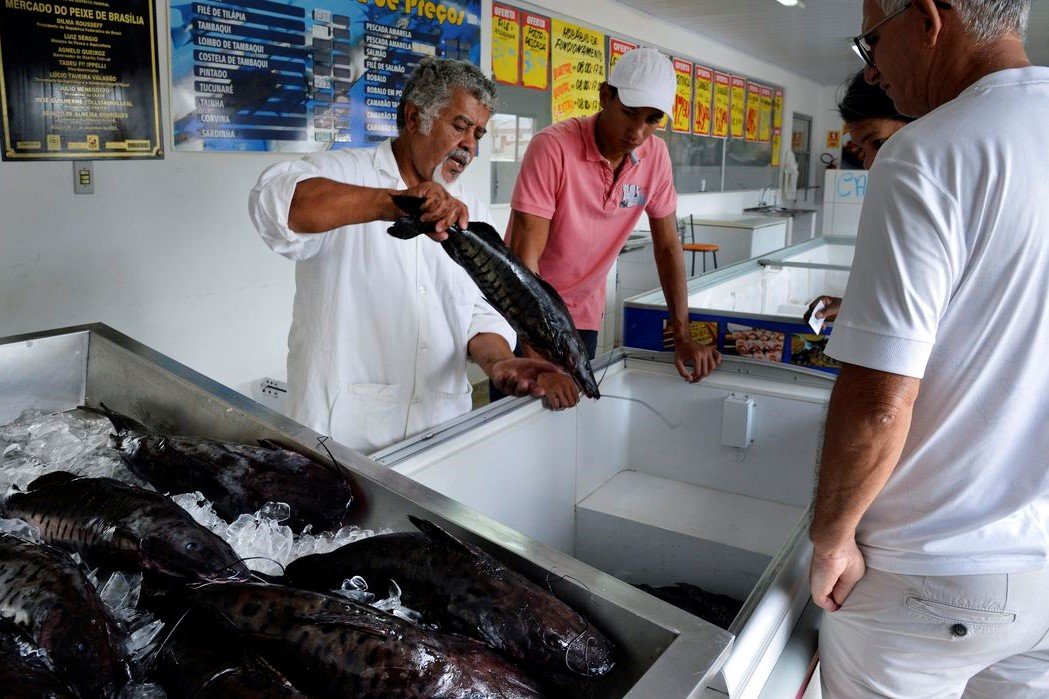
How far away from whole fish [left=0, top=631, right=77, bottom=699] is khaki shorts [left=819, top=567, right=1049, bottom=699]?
1.15m

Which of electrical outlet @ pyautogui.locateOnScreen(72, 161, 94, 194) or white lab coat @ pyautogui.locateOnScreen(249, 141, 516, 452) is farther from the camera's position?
electrical outlet @ pyautogui.locateOnScreen(72, 161, 94, 194)

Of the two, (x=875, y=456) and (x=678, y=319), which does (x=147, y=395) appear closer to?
(x=875, y=456)

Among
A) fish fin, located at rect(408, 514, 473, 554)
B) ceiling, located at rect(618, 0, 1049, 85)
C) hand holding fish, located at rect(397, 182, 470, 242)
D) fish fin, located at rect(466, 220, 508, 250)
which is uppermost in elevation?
ceiling, located at rect(618, 0, 1049, 85)

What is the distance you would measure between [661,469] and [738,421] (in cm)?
38

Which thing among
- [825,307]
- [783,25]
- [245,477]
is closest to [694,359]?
[825,307]

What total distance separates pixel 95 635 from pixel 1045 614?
4.23ft

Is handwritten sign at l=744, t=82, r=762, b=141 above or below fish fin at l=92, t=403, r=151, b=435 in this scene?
above

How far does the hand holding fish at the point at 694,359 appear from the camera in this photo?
2.58 metres

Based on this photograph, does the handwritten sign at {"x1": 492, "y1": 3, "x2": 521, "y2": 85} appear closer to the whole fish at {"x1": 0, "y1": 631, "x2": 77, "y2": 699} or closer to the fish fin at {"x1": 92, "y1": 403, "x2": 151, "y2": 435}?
the fish fin at {"x1": 92, "y1": 403, "x2": 151, "y2": 435}

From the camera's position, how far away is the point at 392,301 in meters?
2.02

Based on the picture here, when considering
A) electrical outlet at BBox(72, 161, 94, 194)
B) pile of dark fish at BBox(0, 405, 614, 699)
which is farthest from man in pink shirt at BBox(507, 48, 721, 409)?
pile of dark fish at BBox(0, 405, 614, 699)

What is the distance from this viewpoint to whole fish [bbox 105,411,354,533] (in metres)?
1.17

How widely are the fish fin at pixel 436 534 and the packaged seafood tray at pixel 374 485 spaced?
4 centimetres

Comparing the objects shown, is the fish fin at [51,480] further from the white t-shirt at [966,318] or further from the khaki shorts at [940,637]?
the khaki shorts at [940,637]
